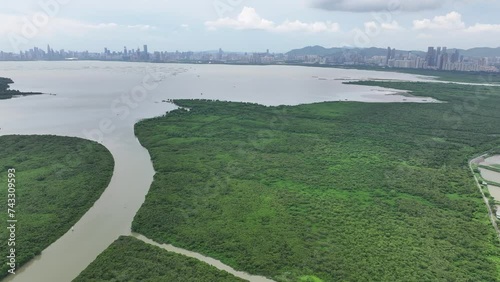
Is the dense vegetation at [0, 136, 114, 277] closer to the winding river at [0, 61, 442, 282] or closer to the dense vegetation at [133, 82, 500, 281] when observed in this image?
the winding river at [0, 61, 442, 282]

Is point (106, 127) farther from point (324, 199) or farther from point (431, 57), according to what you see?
point (431, 57)

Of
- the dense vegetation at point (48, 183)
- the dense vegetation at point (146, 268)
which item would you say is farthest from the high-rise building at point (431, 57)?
the dense vegetation at point (146, 268)

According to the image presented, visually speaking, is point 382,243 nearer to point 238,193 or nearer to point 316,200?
point 316,200

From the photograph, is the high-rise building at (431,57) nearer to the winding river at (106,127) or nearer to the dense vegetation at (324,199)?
the winding river at (106,127)

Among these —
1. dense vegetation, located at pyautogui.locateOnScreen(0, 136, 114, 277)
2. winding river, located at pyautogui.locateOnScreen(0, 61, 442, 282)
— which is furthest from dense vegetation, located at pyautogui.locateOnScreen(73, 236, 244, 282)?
dense vegetation, located at pyautogui.locateOnScreen(0, 136, 114, 277)

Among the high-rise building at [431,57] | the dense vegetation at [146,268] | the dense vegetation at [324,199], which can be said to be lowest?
the dense vegetation at [146,268]

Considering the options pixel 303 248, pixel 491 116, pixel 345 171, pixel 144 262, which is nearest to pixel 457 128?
pixel 491 116

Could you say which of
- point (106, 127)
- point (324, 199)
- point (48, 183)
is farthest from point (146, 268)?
point (106, 127)
